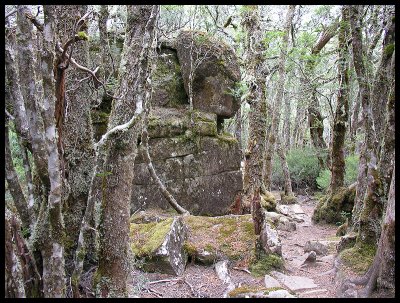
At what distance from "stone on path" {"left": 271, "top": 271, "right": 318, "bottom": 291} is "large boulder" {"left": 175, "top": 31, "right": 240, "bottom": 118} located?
20.7 ft

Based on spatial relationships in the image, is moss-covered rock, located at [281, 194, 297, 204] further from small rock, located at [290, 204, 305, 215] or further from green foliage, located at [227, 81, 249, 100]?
green foliage, located at [227, 81, 249, 100]

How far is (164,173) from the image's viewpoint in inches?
392

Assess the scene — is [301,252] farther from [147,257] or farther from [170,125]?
[170,125]

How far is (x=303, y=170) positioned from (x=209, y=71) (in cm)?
982

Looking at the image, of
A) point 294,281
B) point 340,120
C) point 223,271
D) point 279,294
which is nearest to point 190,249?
point 223,271

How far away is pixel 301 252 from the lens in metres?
8.20

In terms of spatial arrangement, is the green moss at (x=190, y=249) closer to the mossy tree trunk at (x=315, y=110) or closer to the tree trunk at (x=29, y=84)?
the tree trunk at (x=29, y=84)

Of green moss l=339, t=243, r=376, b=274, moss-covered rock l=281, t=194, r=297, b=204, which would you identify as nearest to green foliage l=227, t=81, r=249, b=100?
green moss l=339, t=243, r=376, b=274

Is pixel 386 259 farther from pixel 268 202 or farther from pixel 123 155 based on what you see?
pixel 268 202

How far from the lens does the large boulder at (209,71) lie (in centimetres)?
1095

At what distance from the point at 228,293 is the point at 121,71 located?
3.64m

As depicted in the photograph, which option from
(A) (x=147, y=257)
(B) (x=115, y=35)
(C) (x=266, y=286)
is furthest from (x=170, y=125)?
(C) (x=266, y=286)

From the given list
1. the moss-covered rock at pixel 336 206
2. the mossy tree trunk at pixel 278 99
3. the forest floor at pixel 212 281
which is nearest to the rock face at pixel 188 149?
the mossy tree trunk at pixel 278 99

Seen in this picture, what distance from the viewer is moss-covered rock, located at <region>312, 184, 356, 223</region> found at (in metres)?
10.3
